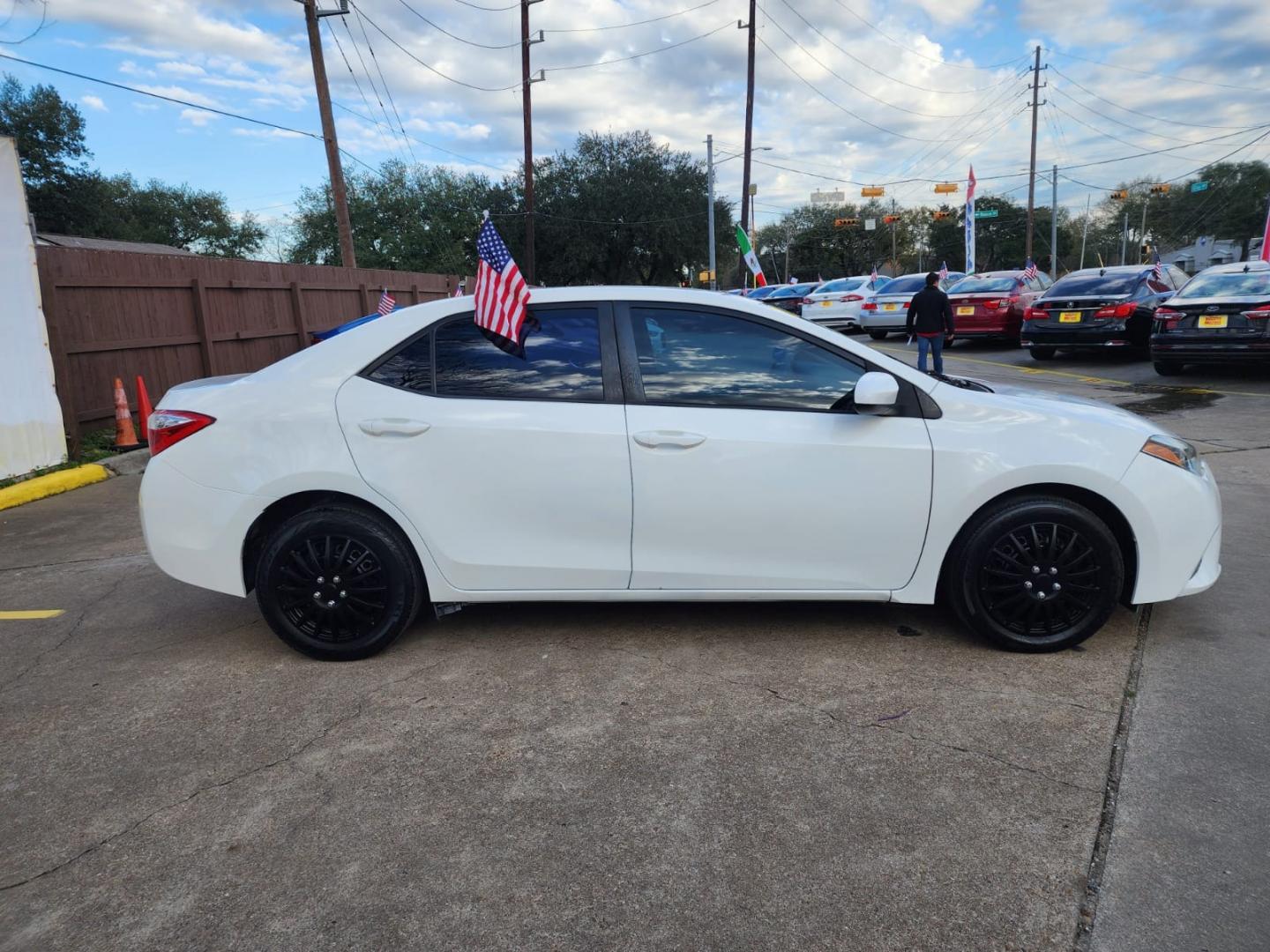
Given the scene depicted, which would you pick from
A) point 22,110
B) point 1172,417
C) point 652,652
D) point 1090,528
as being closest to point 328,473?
point 652,652

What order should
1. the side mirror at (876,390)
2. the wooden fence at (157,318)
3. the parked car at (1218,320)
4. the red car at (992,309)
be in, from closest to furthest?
the side mirror at (876,390) < the wooden fence at (157,318) < the parked car at (1218,320) < the red car at (992,309)

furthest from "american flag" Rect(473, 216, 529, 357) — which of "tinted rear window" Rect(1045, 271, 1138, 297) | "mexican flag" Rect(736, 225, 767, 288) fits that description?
"mexican flag" Rect(736, 225, 767, 288)

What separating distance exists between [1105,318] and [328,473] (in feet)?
46.6

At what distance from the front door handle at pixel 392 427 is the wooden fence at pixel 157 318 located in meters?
6.65

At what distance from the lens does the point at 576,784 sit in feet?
9.27

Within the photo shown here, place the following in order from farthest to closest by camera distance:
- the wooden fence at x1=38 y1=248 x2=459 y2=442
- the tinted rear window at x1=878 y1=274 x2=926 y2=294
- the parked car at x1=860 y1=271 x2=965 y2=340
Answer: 1. the tinted rear window at x1=878 y1=274 x2=926 y2=294
2. the parked car at x1=860 y1=271 x2=965 y2=340
3. the wooden fence at x1=38 y1=248 x2=459 y2=442

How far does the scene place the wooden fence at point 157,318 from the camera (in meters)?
8.85

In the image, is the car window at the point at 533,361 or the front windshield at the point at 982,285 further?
the front windshield at the point at 982,285

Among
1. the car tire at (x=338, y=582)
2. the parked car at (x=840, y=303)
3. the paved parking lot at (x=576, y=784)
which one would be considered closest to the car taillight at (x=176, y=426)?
the car tire at (x=338, y=582)

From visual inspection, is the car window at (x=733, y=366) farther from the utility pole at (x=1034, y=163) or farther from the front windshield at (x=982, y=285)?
the utility pole at (x=1034, y=163)

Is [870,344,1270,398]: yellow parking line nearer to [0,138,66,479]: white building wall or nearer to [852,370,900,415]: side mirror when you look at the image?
[852,370,900,415]: side mirror

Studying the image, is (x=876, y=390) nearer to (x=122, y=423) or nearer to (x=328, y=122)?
(x=122, y=423)

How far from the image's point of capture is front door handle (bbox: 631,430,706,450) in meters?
3.61

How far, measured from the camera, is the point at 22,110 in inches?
1645
